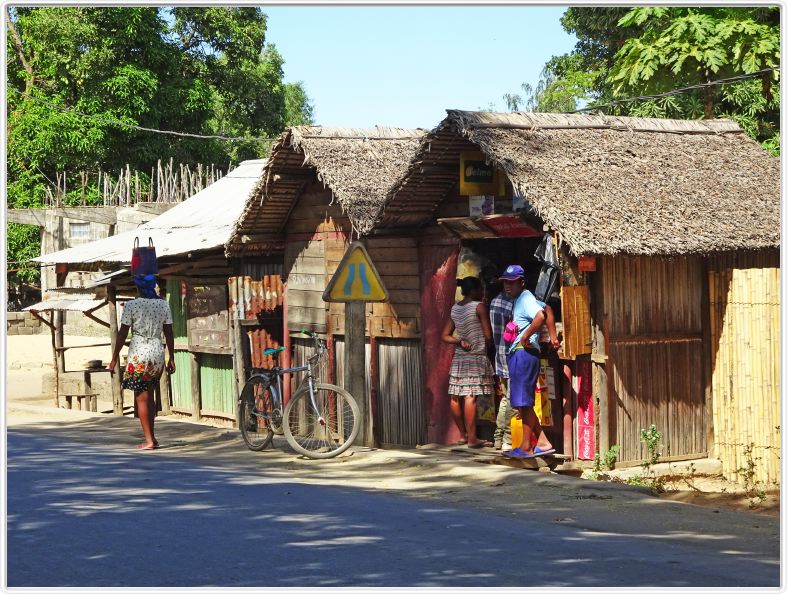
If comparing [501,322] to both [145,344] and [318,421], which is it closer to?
[318,421]

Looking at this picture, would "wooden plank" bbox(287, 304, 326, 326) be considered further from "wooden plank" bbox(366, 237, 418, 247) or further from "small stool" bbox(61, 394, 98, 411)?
"small stool" bbox(61, 394, 98, 411)

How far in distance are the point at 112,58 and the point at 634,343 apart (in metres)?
28.5

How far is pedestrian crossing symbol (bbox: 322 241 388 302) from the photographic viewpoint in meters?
11.7

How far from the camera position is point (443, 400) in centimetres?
1368

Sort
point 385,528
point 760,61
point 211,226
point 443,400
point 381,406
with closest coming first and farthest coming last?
point 385,528
point 443,400
point 381,406
point 211,226
point 760,61

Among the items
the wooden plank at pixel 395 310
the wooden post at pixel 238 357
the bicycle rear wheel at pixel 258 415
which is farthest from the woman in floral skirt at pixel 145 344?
the wooden post at pixel 238 357

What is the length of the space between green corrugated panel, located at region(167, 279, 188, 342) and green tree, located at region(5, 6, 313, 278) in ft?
58.4

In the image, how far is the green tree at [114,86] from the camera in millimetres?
36969

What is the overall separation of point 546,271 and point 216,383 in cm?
754

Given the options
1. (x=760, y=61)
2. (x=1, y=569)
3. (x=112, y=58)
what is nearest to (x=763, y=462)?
(x=1, y=569)

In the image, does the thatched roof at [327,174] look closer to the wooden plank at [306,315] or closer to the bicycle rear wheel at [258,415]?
the wooden plank at [306,315]

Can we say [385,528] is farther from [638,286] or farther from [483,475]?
[638,286]

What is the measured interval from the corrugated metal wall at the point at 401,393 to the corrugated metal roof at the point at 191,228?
319cm

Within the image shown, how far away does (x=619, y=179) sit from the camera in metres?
12.3
